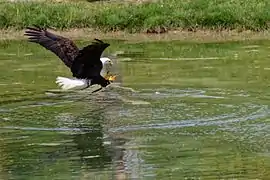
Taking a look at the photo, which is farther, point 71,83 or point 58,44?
point 58,44

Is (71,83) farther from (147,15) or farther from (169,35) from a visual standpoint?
(147,15)

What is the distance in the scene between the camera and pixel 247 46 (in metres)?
17.3

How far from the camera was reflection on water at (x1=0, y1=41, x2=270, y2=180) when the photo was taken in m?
8.02

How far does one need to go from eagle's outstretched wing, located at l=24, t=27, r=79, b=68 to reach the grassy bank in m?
8.04

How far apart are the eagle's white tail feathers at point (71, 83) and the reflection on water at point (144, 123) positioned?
9.1 inches

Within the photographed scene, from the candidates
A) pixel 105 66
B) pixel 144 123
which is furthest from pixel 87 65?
pixel 144 123

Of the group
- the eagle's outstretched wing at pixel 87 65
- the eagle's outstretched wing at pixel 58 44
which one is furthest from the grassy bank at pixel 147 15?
the eagle's outstretched wing at pixel 87 65

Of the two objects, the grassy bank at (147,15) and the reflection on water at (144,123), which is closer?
the reflection on water at (144,123)

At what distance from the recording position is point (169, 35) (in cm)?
1941

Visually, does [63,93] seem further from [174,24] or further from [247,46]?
[174,24]

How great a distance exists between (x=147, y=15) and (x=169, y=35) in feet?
2.91

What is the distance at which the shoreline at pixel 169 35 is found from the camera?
18812 millimetres

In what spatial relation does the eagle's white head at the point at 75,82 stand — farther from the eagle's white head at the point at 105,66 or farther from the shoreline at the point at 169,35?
the shoreline at the point at 169,35

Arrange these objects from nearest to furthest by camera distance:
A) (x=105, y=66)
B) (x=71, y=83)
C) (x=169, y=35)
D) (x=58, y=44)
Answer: (x=71, y=83)
(x=58, y=44)
(x=105, y=66)
(x=169, y=35)
